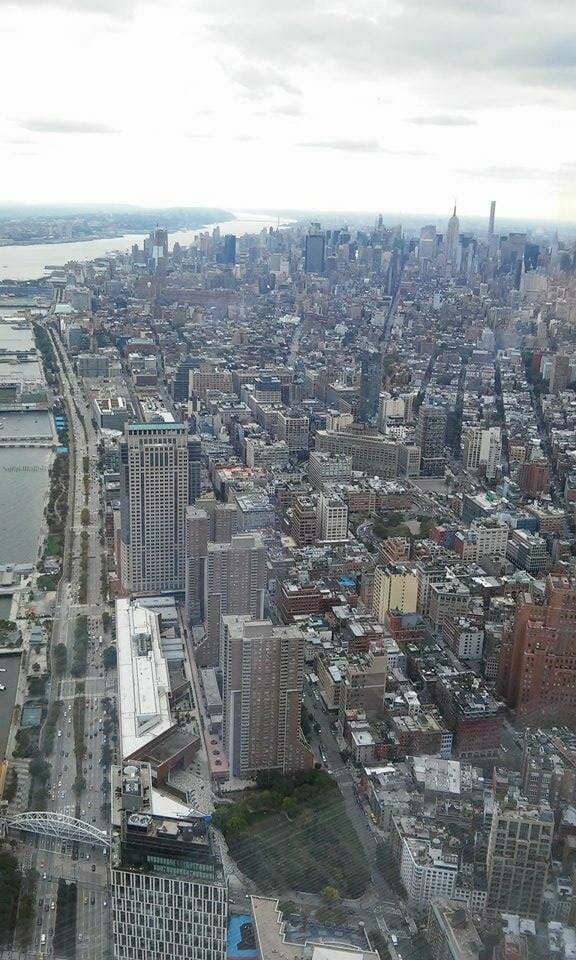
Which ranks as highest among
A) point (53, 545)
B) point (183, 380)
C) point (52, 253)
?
point (52, 253)

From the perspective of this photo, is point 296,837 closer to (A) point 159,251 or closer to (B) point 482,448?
(B) point 482,448

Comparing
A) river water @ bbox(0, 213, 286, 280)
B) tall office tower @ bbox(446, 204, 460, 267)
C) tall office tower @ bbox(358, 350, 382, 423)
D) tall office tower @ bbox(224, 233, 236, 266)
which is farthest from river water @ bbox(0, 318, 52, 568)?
river water @ bbox(0, 213, 286, 280)

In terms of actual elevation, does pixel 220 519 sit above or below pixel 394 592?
above

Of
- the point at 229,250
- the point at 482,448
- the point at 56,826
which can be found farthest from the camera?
the point at 229,250

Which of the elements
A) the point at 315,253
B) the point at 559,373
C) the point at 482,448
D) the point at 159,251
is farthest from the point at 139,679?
the point at 159,251

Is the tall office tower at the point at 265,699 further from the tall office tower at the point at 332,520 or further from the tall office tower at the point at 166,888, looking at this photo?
the tall office tower at the point at 332,520

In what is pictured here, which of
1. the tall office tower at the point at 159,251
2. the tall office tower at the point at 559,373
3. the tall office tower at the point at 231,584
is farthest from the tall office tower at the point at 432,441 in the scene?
the tall office tower at the point at 159,251

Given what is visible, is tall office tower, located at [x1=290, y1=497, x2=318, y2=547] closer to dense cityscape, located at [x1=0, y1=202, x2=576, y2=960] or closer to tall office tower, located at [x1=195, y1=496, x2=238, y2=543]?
dense cityscape, located at [x1=0, y1=202, x2=576, y2=960]

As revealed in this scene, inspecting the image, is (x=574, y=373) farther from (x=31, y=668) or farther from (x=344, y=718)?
(x=31, y=668)
